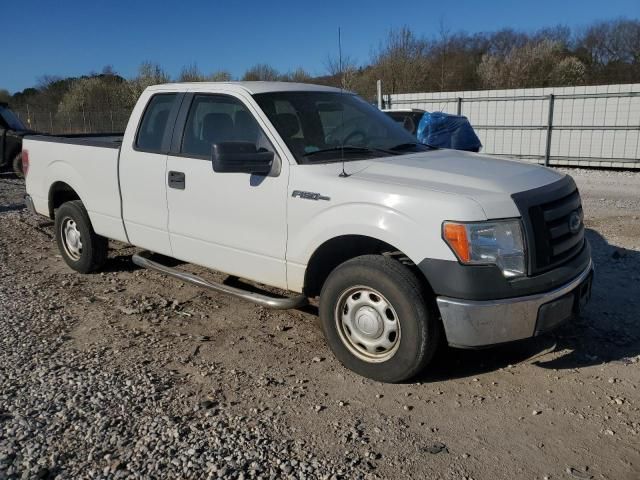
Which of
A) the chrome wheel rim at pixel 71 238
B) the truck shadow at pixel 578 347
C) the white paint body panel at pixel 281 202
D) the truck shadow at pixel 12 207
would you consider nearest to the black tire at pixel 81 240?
the chrome wheel rim at pixel 71 238

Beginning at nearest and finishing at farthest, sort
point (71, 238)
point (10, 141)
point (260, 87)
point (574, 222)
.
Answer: point (574, 222) < point (260, 87) < point (71, 238) < point (10, 141)

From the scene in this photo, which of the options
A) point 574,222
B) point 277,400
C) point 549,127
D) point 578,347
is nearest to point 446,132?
point 549,127

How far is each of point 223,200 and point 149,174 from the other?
39.8 inches

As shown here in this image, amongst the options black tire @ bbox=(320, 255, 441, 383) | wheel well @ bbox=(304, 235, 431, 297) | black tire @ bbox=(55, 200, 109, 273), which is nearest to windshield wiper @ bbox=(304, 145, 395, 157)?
wheel well @ bbox=(304, 235, 431, 297)

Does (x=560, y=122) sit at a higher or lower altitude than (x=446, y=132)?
higher

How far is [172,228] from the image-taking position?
5043 mm

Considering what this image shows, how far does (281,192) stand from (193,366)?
55.8 inches

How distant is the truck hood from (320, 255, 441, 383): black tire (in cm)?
57

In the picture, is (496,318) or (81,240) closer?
(496,318)

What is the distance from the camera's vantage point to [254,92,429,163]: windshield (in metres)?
4.36

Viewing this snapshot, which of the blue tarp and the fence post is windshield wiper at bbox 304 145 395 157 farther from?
the fence post

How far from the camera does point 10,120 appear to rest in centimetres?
1562

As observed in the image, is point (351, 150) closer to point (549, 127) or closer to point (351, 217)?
point (351, 217)

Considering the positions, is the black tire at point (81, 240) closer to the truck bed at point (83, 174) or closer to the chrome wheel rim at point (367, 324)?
the truck bed at point (83, 174)
